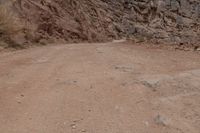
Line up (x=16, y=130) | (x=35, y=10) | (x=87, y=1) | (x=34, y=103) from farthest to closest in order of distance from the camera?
(x=87, y=1) → (x=35, y=10) → (x=34, y=103) → (x=16, y=130)

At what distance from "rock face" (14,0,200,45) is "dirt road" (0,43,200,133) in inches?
104

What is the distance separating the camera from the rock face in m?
11.0

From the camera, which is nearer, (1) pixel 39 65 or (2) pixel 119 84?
(2) pixel 119 84

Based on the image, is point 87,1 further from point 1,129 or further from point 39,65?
point 1,129

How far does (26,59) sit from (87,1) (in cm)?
403

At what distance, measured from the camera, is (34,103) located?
5.75m

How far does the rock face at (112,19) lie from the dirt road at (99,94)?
2630 mm

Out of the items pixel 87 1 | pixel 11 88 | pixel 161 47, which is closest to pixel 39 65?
pixel 11 88

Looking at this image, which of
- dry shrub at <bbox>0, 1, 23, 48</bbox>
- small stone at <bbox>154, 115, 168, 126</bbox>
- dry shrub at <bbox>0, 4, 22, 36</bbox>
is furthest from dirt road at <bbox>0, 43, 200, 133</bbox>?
dry shrub at <bbox>0, 4, 22, 36</bbox>

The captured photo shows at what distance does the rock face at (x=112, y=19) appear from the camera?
11008 mm

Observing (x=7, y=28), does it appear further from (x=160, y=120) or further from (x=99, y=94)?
(x=160, y=120)

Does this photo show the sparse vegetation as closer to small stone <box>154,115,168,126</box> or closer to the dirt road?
the dirt road

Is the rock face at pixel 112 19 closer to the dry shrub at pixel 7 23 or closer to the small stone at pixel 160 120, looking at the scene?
the dry shrub at pixel 7 23

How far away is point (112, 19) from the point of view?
11781 millimetres
